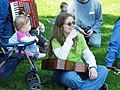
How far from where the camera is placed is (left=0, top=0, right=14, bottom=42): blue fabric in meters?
7.03

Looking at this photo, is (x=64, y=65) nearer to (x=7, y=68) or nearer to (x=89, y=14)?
(x=7, y=68)

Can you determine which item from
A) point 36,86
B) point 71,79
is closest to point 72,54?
point 71,79

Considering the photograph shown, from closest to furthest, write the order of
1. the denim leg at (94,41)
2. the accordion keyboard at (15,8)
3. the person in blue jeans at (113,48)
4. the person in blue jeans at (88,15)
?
the accordion keyboard at (15,8) → the person in blue jeans at (113,48) → the denim leg at (94,41) → the person in blue jeans at (88,15)

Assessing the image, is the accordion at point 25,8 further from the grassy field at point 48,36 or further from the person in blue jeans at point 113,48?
the person in blue jeans at point 113,48

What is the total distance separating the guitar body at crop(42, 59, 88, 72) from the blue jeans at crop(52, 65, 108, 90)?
0.07m

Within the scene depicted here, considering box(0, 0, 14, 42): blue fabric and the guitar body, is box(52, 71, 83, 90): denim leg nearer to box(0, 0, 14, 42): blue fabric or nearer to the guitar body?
the guitar body

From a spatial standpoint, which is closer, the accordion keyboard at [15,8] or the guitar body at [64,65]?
the guitar body at [64,65]

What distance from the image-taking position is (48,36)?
389 inches

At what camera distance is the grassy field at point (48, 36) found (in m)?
6.82

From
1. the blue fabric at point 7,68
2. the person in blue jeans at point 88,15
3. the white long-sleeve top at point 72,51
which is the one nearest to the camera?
the white long-sleeve top at point 72,51

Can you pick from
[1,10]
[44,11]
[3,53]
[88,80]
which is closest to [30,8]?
[1,10]

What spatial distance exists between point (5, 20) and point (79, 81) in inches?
64.3

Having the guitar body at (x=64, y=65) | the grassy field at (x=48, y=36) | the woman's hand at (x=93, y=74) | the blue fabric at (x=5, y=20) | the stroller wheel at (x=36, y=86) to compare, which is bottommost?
the grassy field at (x=48, y=36)

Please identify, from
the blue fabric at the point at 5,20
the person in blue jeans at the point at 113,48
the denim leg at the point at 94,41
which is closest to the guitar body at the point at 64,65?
the blue fabric at the point at 5,20
